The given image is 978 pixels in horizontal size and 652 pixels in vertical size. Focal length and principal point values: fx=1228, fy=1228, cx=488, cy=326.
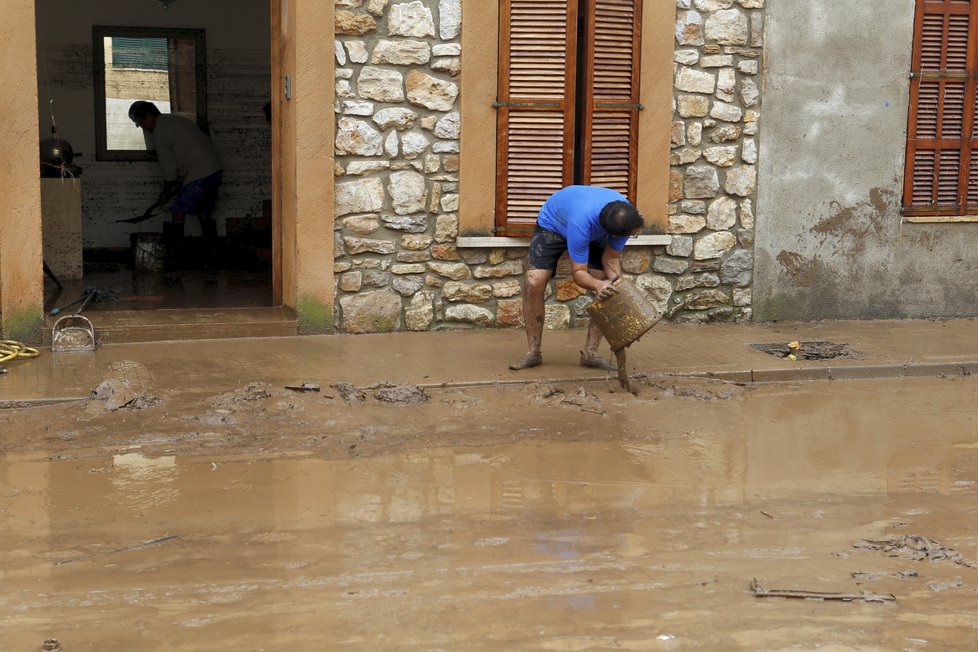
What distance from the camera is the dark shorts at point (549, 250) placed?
8406 mm

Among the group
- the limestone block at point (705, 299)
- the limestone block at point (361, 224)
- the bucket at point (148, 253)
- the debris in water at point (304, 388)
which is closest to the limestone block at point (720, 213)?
the limestone block at point (705, 299)

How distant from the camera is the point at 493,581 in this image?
4773 mm

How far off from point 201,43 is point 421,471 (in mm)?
9077

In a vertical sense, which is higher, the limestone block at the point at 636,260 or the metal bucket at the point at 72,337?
the limestone block at the point at 636,260

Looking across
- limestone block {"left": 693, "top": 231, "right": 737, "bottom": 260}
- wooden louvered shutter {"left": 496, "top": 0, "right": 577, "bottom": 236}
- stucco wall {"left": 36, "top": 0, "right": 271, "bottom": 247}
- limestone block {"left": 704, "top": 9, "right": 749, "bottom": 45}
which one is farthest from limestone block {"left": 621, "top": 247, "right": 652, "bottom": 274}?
stucco wall {"left": 36, "top": 0, "right": 271, "bottom": 247}

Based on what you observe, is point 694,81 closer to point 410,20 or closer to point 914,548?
point 410,20

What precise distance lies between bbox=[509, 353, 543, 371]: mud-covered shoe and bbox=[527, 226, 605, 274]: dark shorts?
0.61 m

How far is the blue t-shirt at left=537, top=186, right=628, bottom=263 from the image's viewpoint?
7867 millimetres

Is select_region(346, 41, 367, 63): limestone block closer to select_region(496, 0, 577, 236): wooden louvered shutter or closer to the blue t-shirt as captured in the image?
select_region(496, 0, 577, 236): wooden louvered shutter

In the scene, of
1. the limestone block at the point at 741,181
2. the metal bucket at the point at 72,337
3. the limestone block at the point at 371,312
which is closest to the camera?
the metal bucket at the point at 72,337

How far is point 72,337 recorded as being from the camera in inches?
346

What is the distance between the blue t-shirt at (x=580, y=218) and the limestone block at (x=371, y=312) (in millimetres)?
1721

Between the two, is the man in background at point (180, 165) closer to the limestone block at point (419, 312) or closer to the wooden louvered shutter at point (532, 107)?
the limestone block at point (419, 312)

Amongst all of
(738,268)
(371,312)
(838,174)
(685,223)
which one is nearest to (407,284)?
(371,312)
